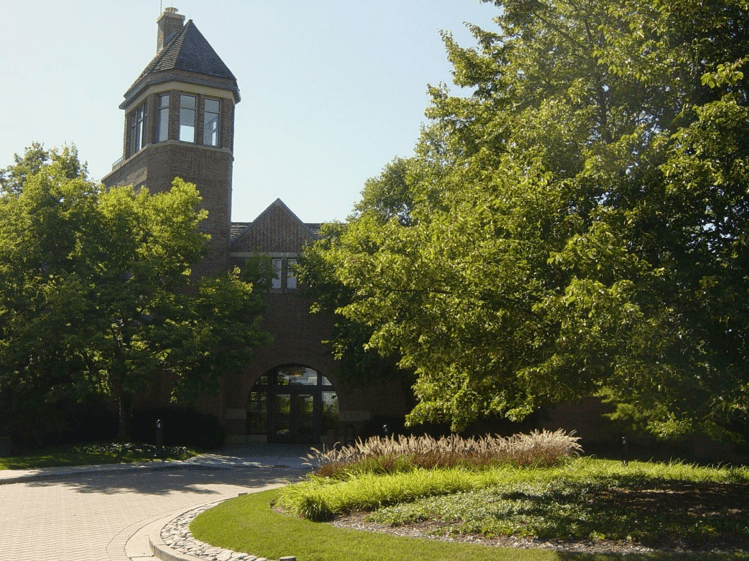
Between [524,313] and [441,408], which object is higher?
[524,313]

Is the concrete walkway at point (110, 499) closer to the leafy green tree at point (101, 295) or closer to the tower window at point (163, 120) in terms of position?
the leafy green tree at point (101, 295)

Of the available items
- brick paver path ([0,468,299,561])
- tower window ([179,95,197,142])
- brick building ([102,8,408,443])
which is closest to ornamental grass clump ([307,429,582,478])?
brick paver path ([0,468,299,561])

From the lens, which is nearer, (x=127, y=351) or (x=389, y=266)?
(x=389, y=266)

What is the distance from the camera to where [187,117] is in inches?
1293

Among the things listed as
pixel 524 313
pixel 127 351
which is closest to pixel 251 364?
pixel 127 351

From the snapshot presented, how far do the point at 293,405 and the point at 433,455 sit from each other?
17925 mm

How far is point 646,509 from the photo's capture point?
10539mm

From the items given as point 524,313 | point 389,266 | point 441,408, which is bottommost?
point 441,408

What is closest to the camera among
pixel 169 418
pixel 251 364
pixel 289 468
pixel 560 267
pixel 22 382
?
pixel 560 267

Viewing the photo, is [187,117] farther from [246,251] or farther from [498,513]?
[498,513]

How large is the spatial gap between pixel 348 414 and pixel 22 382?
13.0 m

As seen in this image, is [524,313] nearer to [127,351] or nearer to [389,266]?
[389,266]

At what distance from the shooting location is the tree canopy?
8914 mm

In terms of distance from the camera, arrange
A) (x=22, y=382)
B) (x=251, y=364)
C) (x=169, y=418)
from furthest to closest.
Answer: (x=251, y=364) < (x=169, y=418) < (x=22, y=382)
